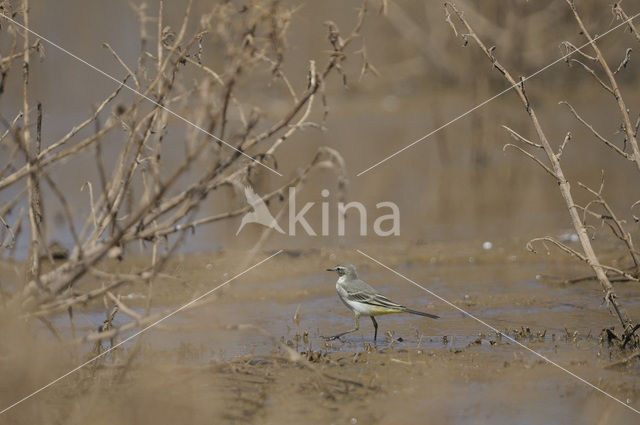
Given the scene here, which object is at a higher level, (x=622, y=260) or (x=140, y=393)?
(x=622, y=260)

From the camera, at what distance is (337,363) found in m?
7.17

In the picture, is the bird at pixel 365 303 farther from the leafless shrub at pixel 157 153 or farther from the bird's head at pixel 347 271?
the leafless shrub at pixel 157 153

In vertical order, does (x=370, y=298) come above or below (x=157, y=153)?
below

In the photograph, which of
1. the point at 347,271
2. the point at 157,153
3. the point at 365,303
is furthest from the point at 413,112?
the point at 157,153

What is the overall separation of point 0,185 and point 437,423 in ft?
10.6

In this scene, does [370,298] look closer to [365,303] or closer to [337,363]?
[365,303]

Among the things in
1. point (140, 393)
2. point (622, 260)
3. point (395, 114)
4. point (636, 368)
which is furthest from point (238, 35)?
point (395, 114)

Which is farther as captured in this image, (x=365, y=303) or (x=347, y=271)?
(x=347, y=271)

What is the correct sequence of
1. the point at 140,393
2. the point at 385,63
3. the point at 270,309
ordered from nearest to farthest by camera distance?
the point at 140,393
the point at 270,309
the point at 385,63

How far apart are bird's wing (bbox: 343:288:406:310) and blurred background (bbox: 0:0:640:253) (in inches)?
137

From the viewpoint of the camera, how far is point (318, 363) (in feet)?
23.4

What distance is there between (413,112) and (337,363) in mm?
11791

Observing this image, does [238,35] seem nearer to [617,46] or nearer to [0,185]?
[0,185]

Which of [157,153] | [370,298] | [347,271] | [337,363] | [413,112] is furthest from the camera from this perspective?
[413,112]
